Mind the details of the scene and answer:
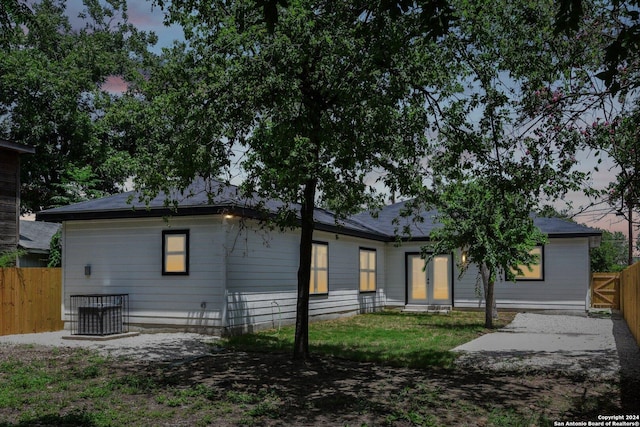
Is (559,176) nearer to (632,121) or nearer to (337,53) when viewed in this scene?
(632,121)

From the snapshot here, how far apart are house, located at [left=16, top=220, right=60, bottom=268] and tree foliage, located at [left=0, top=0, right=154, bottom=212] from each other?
116 inches

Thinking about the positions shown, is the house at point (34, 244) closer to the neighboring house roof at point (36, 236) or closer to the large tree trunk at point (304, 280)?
the neighboring house roof at point (36, 236)

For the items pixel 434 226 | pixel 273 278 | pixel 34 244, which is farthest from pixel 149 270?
pixel 434 226

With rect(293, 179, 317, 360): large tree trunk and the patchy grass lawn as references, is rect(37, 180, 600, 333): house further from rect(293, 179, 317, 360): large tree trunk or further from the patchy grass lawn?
the patchy grass lawn

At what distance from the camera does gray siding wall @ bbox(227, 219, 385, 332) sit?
14.0m

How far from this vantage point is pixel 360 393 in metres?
7.88

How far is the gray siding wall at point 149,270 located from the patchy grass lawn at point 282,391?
2466 millimetres

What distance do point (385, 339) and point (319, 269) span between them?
4.89m

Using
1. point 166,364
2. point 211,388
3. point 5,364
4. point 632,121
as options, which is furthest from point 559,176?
point 5,364

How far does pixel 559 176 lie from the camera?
9.23 meters

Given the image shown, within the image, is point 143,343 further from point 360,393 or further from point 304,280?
point 360,393

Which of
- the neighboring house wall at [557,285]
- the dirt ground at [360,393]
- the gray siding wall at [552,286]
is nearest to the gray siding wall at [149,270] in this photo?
the dirt ground at [360,393]

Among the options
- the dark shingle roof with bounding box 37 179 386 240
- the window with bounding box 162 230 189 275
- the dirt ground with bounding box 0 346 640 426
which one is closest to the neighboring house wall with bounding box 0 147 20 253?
the dark shingle roof with bounding box 37 179 386 240

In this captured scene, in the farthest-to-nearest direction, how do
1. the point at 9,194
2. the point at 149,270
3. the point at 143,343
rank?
the point at 9,194 < the point at 149,270 < the point at 143,343
